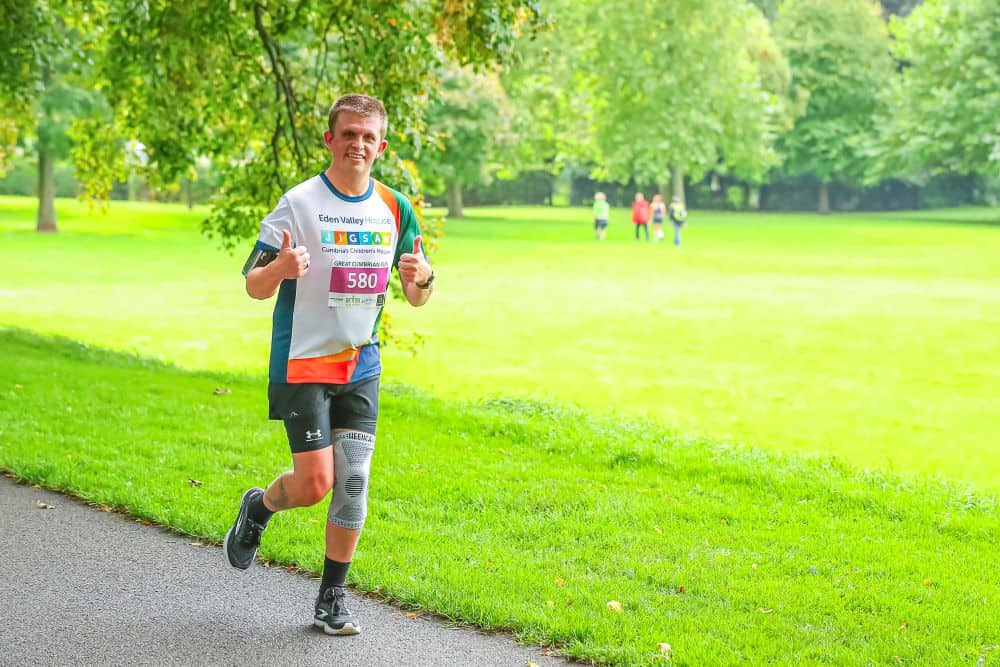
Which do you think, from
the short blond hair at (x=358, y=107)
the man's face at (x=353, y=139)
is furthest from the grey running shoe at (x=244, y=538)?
the short blond hair at (x=358, y=107)

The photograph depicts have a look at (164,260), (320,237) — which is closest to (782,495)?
(320,237)

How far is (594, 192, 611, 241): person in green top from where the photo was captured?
43.2 metres

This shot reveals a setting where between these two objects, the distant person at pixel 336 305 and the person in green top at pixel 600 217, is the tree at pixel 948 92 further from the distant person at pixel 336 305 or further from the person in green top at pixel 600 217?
the distant person at pixel 336 305

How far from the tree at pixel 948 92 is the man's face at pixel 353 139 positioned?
51.2 metres

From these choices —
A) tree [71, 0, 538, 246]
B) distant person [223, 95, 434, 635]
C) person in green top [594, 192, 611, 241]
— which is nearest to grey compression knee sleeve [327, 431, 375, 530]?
distant person [223, 95, 434, 635]

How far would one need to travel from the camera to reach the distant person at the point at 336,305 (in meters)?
4.65

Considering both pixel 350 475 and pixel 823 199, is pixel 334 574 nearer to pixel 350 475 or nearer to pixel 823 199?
pixel 350 475

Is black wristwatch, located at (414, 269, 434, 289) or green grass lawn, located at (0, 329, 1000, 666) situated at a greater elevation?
black wristwatch, located at (414, 269, 434, 289)

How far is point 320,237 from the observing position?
15.2 ft

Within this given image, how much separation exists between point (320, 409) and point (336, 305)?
1.32 feet

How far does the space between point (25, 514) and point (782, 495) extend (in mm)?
4464

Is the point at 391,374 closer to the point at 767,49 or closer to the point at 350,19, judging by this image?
the point at 350,19

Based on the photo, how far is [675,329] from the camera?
19.2 meters

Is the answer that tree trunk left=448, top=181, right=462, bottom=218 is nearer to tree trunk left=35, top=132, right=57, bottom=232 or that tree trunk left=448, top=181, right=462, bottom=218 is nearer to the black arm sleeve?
tree trunk left=35, top=132, right=57, bottom=232
